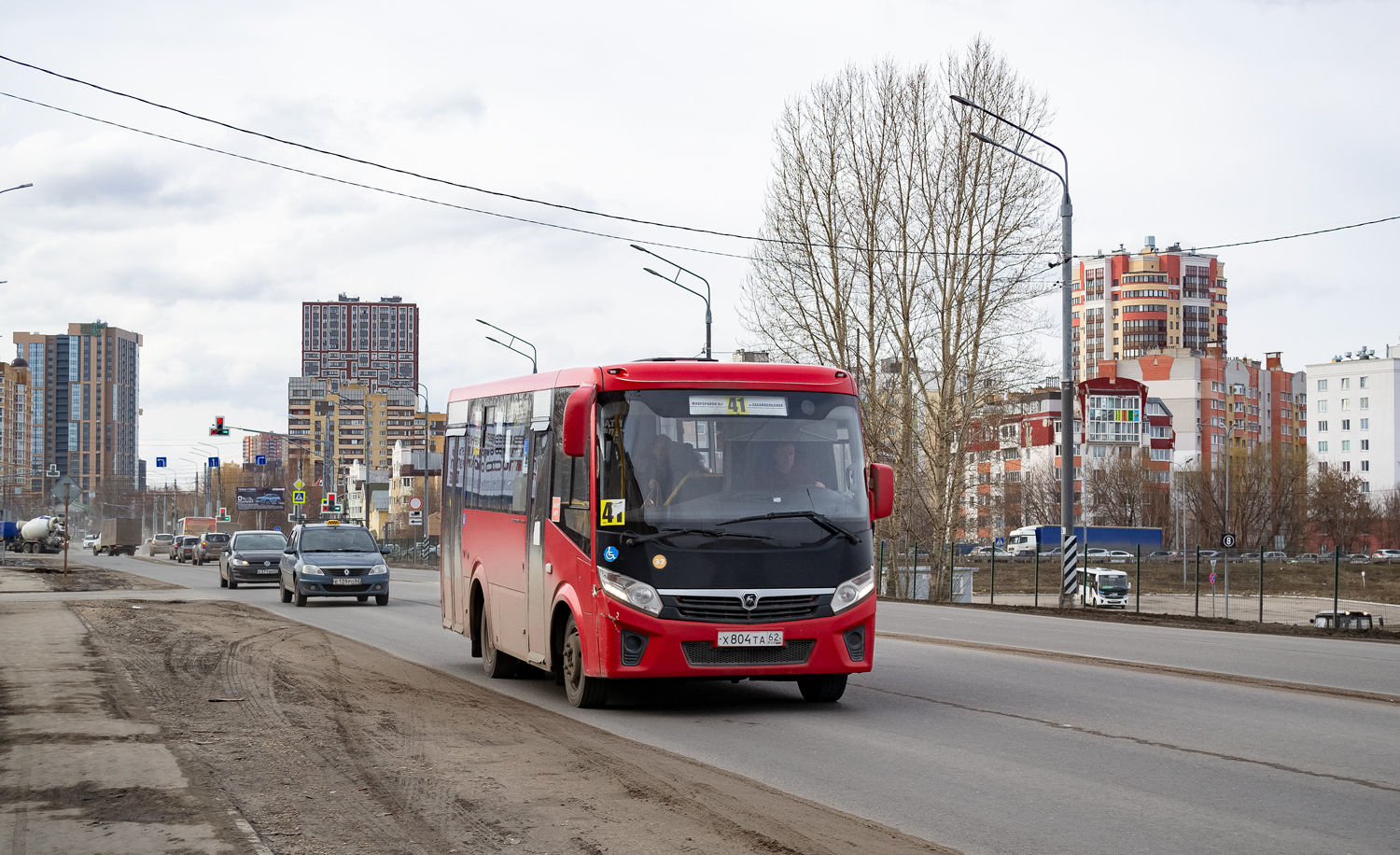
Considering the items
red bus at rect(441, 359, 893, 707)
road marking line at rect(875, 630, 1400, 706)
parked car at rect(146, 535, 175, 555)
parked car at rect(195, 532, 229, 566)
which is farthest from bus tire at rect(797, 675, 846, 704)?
parked car at rect(146, 535, 175, 555)

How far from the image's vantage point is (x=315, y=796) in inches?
300

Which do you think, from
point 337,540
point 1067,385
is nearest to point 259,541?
point 337,540

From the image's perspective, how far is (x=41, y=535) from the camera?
9812 cm

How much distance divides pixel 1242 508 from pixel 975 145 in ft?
246

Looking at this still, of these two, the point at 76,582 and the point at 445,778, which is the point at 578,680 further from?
the point at 76,582

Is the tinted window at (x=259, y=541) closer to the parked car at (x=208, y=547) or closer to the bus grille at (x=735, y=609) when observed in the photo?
the bus grille at (x=735, y=609)

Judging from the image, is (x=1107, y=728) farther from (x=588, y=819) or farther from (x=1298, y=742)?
(x=588, y=819)

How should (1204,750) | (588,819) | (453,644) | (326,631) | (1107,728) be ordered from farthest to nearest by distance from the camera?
(326,631), (453,644), (1107,728), (1204,750), (588,819)

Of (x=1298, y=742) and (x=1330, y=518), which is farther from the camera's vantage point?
(x=1330, y=518)

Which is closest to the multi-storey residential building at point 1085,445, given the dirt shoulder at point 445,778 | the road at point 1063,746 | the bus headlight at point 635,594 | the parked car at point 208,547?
the parked car at point 208,547

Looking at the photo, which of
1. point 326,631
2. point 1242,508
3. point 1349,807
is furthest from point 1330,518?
point 1349,807

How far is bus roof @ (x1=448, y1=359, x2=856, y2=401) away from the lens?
1155 cm

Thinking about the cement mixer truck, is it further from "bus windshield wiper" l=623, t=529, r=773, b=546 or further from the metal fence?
"bus windshield wiper" l=623, t=529, r=773, b=546

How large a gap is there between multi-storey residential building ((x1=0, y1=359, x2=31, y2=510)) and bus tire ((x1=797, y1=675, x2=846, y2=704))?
144 metres
